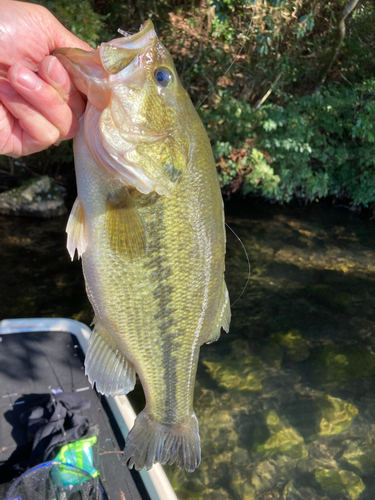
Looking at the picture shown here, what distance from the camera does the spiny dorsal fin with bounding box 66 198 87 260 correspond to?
153 cm

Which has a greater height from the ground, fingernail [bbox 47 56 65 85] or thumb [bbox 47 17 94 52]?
thumb [bbox 47 17 94 52]

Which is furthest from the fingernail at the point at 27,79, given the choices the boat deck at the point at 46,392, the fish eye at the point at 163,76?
the boat deck at the point at 46,392

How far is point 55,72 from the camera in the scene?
1343mm

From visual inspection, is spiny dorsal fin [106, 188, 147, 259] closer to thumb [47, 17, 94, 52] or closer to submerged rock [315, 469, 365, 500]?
thumb [47, 17, 94, 52]

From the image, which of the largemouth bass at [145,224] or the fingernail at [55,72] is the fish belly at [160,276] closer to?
the largemouth bass at [145,224]

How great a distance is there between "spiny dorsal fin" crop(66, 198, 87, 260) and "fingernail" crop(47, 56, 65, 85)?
1.57 ft

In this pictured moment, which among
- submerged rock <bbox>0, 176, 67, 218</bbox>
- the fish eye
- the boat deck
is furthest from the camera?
submerged rock <bbox>0, 176, 67, 218</bbox>

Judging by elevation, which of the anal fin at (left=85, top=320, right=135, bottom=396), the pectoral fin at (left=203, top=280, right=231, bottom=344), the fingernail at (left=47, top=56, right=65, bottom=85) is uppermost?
the fingernail at (left=47, top=56, right=65, bottom=85)

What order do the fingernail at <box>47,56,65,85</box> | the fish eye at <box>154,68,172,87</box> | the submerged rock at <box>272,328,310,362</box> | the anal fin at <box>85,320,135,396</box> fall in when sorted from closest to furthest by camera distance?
the fingernail at <box>47,56,65,85</box> → the fish eye at <box>154,68,172,87</box> → the anal fin at <box>85,320,135,396</box> → the submerged rock at <box>272,328,310,362</box>

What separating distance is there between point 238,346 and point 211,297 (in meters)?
4.23

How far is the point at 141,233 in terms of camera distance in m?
1.52

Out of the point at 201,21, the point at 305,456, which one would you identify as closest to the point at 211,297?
the point at 305,456

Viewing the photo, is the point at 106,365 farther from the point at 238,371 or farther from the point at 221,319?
the point at 238,371

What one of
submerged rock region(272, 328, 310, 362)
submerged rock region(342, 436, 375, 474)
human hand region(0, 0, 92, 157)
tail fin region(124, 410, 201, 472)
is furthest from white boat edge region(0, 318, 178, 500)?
submerged rock region(272, 328, 310, 362)
